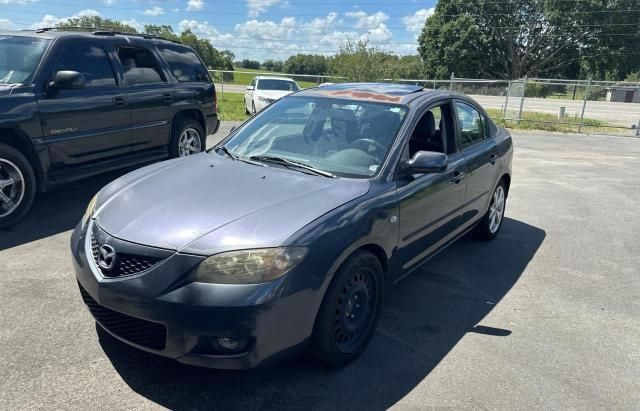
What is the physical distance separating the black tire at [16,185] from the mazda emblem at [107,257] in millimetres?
3011

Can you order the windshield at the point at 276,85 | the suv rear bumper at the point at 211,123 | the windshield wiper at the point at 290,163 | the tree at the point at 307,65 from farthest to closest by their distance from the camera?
the tree at the point at 307,65 → the windshield at the point at 276,85 → the suv rear bumper at the point at 211,123 → the windshield wiper at the point at 290,163

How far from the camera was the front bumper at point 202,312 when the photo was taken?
98.1 inches

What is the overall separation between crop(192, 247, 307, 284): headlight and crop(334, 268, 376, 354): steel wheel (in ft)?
1.88

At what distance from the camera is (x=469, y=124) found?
4945mm

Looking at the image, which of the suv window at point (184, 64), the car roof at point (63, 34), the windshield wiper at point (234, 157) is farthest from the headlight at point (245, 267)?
the suv window at point (184, 64)

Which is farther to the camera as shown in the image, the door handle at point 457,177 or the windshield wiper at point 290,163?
the door handle at point 457,177

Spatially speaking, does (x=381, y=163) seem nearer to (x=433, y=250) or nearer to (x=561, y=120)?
(x=433, y=250)

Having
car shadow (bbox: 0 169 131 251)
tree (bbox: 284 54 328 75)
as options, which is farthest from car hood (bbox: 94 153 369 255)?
tree (bbox: 284 54 328 75)

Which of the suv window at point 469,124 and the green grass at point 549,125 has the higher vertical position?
the suv window at point 469,124

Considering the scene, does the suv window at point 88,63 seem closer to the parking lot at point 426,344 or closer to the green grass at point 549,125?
the parking lot at point 426,344

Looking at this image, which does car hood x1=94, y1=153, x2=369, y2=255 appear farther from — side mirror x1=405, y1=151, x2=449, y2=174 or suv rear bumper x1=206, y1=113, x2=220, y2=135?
suv rear bumper x1=206, y1=113, x2=220, y2=135

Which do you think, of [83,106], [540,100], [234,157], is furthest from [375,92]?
[540,100]

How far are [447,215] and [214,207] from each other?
7.22 feet

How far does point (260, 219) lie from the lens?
279cm
